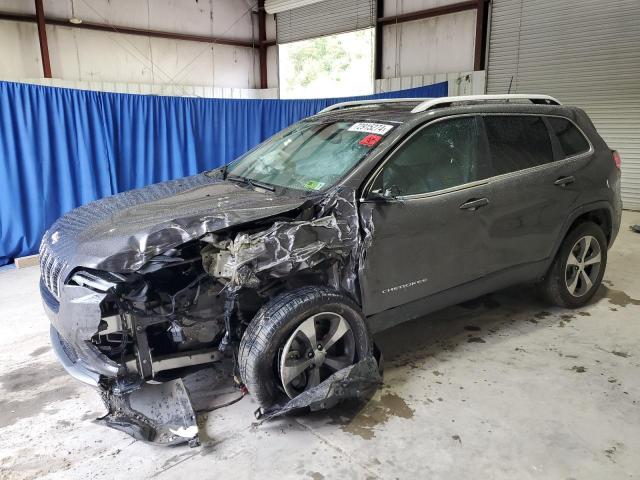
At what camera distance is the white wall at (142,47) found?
9555mm

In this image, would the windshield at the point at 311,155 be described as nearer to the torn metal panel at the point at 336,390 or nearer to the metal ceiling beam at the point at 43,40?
the torn metal panel at the point at 336,390

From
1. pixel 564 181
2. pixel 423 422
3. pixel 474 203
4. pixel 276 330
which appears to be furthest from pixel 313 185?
pixel 564 181

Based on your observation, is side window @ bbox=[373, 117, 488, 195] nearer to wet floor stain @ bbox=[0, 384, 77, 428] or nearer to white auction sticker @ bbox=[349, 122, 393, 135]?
white auction sticker @ bbox=[349, 122, 393, 135]

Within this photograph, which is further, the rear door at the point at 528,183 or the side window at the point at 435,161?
the rear door at the point at 528,183

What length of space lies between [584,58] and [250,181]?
7.65m

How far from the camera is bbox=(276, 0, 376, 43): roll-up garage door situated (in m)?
11.0

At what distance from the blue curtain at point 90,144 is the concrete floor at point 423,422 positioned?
2.98 m

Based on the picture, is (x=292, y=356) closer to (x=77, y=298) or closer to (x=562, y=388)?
(x=77, y=298)

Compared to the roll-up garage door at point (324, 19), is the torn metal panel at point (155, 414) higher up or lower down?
lower down

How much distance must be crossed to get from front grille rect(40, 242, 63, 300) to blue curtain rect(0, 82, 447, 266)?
13.1 ft

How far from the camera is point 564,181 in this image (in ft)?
11.9

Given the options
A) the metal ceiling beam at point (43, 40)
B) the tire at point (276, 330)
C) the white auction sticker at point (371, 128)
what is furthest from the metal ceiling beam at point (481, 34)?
the metal ceiling beam at point (43, 40)

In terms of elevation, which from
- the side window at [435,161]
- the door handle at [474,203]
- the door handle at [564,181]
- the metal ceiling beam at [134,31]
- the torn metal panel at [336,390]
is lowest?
the torn metal panel at [336,390]

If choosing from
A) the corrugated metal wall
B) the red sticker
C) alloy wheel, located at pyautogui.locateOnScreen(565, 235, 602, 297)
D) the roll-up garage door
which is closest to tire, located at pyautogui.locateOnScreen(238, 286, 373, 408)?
the red sticker
